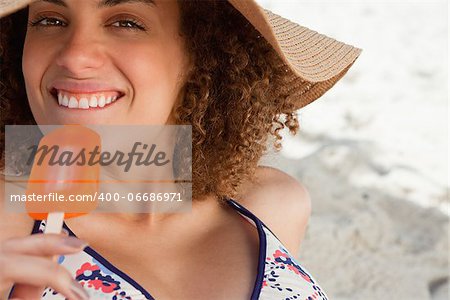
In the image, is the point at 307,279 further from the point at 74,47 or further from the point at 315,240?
the point at 315,240

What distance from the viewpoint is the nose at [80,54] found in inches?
75.9

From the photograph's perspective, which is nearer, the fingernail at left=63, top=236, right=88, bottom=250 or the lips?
the fingernail at left=63, top=236, right=88, bottom=250

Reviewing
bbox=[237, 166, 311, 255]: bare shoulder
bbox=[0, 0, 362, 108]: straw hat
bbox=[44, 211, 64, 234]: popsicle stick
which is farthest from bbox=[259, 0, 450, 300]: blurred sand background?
bbox=[44, 211, 64, 234]: popsicle stick

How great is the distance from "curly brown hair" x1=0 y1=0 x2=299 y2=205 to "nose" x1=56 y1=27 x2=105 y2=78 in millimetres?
299

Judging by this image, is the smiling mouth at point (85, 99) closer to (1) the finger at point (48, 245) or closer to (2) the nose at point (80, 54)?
(2) the nose at point (80, 54)

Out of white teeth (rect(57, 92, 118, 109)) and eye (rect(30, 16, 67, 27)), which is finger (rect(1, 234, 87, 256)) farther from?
eye (rect(30, 16, 67, 27))

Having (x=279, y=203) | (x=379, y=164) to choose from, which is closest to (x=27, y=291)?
(x=279, y=203)

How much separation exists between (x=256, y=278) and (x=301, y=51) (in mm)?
613

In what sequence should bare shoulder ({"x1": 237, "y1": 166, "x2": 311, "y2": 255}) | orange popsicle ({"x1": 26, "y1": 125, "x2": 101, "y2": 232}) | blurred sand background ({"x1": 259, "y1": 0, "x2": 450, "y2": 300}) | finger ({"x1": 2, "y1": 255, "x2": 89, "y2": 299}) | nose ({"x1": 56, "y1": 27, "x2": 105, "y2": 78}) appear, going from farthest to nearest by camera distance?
blurred sand background ({"x1": 259, "y1": 0, "x2": 450, "y2": 300})
bare shoulder ({"x1": 237, "y1": 166, "x2": 311, "y2": 255})
nose ({"x1": 56, "y1": 27, "x2": 105, "y2": 78})
orange popsicle ({"x1": 26, "y1": 125, "x2": 101, "y2": 232})
finger ({"x1": 2, "y1": 255, "x2": 89, "y2": 299})

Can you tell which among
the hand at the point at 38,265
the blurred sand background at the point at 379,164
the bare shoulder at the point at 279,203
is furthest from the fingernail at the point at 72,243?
the blurred sand background at the point at 379,164

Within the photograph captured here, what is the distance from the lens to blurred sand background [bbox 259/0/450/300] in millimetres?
3391

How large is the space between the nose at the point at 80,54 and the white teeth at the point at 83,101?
6cm

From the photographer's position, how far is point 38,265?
1.36 m

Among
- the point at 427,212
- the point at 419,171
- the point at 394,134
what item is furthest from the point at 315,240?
the point at 394,134
